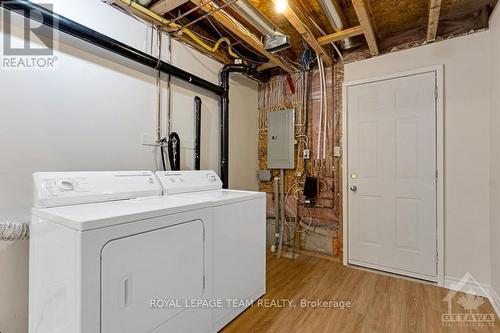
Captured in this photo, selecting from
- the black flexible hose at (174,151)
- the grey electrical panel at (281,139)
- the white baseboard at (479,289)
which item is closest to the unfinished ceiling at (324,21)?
the grey electrical panel at (281,139)

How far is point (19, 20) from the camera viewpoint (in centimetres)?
150

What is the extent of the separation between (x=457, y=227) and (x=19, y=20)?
3.69m

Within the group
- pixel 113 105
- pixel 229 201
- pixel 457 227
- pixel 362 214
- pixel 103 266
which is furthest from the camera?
pixel 362 214

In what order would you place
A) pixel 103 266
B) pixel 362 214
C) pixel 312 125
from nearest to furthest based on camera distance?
pixel 103 266 < pixel 362 214 < pixel 312 125

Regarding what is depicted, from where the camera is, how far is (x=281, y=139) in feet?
11.1

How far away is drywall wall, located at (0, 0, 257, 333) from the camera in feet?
4.80

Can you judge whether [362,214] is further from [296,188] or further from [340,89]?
[340,89]

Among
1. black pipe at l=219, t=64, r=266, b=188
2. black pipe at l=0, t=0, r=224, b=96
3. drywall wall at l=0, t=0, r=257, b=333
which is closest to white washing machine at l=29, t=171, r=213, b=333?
drywall wall at l=0, t=0, r=257, b=333

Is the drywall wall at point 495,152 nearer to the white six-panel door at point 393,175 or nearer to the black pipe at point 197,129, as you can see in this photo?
the white six-panel door at point 393,175

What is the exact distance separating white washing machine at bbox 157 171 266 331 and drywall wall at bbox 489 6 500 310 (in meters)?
1.85

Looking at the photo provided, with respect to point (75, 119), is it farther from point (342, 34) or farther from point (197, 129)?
point (342, 34)

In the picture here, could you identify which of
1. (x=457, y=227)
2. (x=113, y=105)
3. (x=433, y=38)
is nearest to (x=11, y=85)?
(x=113, y=105)

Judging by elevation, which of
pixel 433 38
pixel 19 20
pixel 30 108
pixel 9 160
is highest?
pixel 433 38

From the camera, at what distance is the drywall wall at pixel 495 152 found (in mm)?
1964
